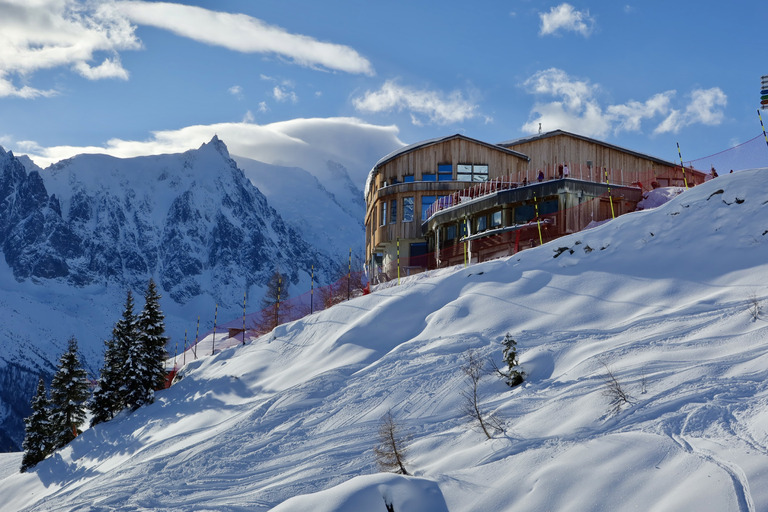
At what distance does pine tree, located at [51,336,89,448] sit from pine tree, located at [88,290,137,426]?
2.93 meters

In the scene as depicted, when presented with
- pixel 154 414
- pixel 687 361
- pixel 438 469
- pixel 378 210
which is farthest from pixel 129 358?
pixel 687 361

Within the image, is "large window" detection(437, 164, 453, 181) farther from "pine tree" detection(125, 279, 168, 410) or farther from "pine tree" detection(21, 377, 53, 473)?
"pine tree" detection(21, 377, 53, 473)

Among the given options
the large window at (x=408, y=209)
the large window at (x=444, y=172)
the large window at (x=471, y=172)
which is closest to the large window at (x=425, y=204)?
the large window at (x=408, y=209)

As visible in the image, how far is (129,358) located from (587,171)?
27.4 meters

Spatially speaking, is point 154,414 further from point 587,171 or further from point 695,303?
point 587,171

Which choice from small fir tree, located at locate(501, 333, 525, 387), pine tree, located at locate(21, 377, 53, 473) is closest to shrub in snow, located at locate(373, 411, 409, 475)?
small fir tree, located at locate(501, 333, 525, 387)

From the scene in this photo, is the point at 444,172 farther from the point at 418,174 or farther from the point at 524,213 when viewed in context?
the point at 524,213

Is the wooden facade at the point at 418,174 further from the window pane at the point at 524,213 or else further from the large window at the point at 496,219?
the window pane at the point at 524,213

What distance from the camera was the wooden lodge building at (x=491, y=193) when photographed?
32.2 meters

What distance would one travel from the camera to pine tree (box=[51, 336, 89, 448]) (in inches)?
1469

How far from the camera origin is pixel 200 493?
16547mm

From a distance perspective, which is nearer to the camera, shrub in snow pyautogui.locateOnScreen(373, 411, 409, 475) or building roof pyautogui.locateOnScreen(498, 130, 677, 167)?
shrub in snow pyautogui.locateOnScreen(373, 411, 409, 475)

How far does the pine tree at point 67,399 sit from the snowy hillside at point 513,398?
5879mm

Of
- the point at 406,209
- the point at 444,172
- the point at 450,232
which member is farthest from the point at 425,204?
the point at 450,232
